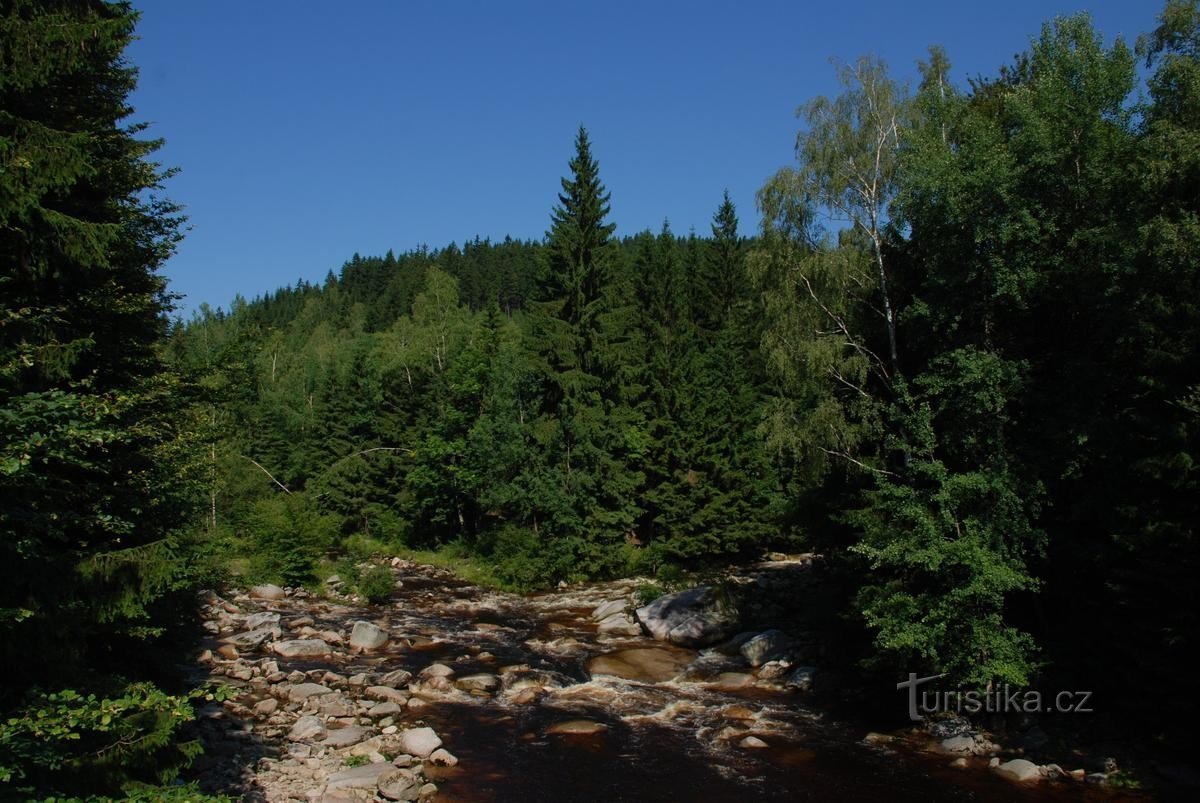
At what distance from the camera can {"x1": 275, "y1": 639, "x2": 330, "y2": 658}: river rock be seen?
75.0ft

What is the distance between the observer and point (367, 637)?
24.5 m

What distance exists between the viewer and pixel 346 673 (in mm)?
21312

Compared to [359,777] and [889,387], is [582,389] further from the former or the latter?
[359,777]

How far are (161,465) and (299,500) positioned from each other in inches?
913

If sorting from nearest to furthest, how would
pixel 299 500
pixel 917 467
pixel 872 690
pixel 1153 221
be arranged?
pixel 1153 221 → pixel 917 467 → pixel 872 690 → pixel 299 500

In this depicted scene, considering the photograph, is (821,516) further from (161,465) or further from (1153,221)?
(161,465)

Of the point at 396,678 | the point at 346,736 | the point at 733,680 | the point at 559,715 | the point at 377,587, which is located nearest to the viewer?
the point at 346,736

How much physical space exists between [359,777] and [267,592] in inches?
817

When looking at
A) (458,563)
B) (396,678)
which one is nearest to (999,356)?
(396,678)

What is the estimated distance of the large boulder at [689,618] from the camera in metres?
24.8

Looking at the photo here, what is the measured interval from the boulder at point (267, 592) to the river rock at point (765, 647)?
20.6 metres

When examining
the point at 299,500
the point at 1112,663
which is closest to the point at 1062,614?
the point at 1112,663

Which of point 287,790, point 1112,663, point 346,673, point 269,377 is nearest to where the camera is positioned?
point 287,790

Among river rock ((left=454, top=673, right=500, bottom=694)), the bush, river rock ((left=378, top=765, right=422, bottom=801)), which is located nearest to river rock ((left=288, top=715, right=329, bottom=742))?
river rock ((left=378, top=765, right=422, bottom=801))
